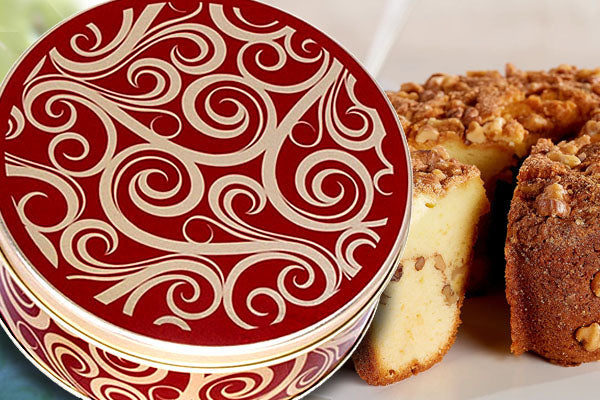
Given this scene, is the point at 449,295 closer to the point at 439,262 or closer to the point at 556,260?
the point at 439,262

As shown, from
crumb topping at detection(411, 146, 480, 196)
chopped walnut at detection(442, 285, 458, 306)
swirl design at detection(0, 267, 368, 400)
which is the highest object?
crumb topping at detection(411, 146, 480, 196)

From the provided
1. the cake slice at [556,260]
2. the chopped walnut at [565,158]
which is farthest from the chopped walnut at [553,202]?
the chopped walnut at [565,158]

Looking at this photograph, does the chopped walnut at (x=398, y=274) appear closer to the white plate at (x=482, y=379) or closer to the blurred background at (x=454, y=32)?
the white plate at (x=482, y=379)

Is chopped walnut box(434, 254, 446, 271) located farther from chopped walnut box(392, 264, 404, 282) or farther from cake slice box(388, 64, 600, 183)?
cake slice box(388, 64, 600, 183)

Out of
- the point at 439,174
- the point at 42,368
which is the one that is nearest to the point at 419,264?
the point at 439,174

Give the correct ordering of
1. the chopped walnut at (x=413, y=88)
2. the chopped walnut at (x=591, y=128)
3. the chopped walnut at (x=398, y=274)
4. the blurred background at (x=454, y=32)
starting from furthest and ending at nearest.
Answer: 1. the blurred background at (x=454, y=32)
2. the chopped walnut at (x=413, y=88)
3. the chopped walnut at (x=591, y=128)
4. the chopped walnut at (x=398, y=274)

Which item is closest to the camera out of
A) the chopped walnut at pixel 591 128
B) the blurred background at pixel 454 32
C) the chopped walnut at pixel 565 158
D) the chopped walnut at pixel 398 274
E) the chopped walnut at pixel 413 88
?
the chopped walnut at pixel 398 274

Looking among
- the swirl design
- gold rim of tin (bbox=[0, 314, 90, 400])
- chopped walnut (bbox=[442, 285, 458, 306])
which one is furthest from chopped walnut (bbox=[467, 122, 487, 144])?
gold rim of tin (bbox=[0, 314, 90, 400])
